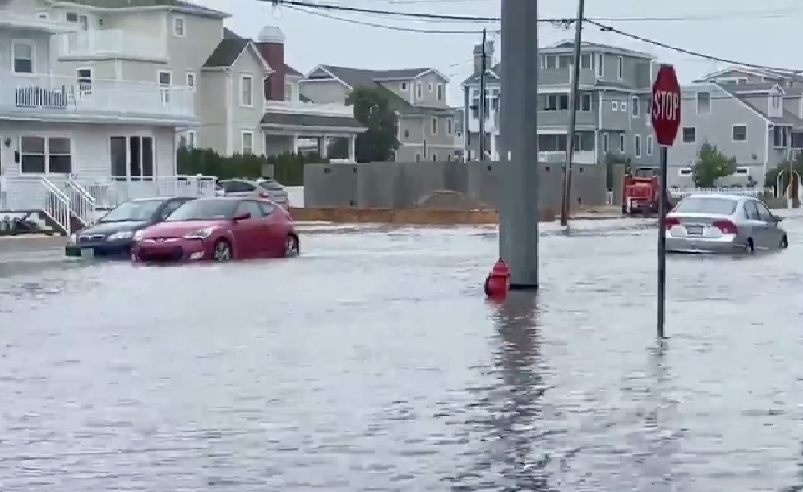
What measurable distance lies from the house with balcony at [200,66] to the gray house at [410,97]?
51.1ft

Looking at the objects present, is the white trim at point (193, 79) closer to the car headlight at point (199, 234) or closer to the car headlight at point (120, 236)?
the car headlight at point (120, 236)

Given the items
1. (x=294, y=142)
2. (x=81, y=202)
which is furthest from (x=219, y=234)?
(x=294, y=142)

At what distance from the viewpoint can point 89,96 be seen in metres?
52.9

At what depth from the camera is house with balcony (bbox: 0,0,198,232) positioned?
49.8 metres

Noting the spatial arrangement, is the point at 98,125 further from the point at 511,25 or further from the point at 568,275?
the point at 511,25

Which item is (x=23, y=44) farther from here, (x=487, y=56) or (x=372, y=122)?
(x=487, y=56)

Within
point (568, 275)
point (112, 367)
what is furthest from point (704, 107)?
point (112, 367)

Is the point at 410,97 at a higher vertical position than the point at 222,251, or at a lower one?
higher

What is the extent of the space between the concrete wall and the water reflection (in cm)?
4617

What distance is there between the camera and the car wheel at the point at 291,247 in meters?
33.8

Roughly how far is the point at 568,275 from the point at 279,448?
17.4m

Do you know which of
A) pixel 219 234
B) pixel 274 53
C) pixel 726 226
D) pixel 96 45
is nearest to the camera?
pixel 219 234

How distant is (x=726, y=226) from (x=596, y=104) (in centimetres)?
6531

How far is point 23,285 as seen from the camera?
25797 mm
